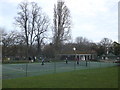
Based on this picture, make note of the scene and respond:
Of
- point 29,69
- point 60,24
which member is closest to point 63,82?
point 29,69

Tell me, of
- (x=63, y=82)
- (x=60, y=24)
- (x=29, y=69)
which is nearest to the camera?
(x=63, y=82)

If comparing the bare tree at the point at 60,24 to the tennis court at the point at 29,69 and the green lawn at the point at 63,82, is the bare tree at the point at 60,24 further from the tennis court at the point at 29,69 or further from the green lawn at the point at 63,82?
the green lawn at the point at 63,82

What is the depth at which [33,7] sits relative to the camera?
55812 millimetres

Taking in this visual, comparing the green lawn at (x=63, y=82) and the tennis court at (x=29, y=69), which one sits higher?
the green lawn at (x=63, y=82)

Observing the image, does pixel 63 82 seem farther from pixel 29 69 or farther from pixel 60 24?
pixel 60 24

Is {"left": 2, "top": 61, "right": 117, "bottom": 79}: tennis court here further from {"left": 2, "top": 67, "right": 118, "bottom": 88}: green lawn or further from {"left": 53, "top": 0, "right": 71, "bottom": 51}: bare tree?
{"left": 53, "top": 0, "right": 71, "bottom": 51}: bare tree

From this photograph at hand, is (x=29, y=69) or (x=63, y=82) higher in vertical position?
(x=63, y=82)

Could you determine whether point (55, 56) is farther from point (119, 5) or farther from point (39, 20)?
point (119, 5)

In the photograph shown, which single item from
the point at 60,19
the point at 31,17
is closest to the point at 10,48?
the point at 31,17

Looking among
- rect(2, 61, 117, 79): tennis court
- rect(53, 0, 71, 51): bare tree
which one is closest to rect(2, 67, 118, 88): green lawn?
rect(2, 61, 117, 79): tennis court

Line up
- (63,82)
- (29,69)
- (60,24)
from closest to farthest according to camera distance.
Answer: (63,82), (29,69), (60,24)

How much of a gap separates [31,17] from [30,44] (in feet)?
25.2

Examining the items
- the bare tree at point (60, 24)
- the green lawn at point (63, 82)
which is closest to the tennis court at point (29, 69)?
the green lawn at point (63, 82)

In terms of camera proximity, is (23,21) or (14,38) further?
(23,21)
